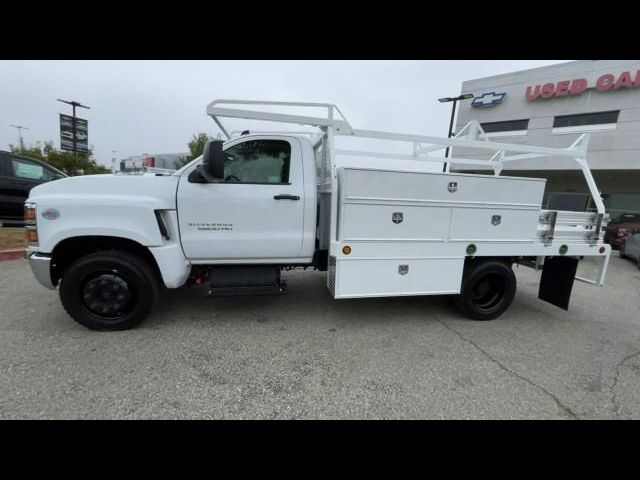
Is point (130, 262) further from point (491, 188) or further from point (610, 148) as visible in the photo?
point (610, 148)

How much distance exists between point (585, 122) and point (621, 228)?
29.3 feet

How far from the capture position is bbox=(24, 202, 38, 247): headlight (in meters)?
2.93

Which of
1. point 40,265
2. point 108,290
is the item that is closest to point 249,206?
point 108,290

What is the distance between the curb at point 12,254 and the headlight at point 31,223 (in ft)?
12.0

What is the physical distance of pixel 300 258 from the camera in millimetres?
3543

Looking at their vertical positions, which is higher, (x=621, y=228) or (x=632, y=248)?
(x=621, y=228)

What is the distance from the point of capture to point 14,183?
6781 mm

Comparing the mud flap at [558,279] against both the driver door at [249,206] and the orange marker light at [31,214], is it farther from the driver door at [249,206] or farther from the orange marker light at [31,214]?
the orange marker light at [31,214]

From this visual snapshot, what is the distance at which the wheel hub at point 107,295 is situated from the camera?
3.07 meters

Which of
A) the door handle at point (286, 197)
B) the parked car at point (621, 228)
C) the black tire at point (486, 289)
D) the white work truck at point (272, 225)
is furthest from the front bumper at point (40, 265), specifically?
the parked car at point (621, 228)

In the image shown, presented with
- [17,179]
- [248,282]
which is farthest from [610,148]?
[17,179]

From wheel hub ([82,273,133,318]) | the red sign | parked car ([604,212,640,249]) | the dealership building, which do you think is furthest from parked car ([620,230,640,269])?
wheel hub ([82,273,133,318])

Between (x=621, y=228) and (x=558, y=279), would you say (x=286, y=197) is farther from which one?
(x=621, y=228)
